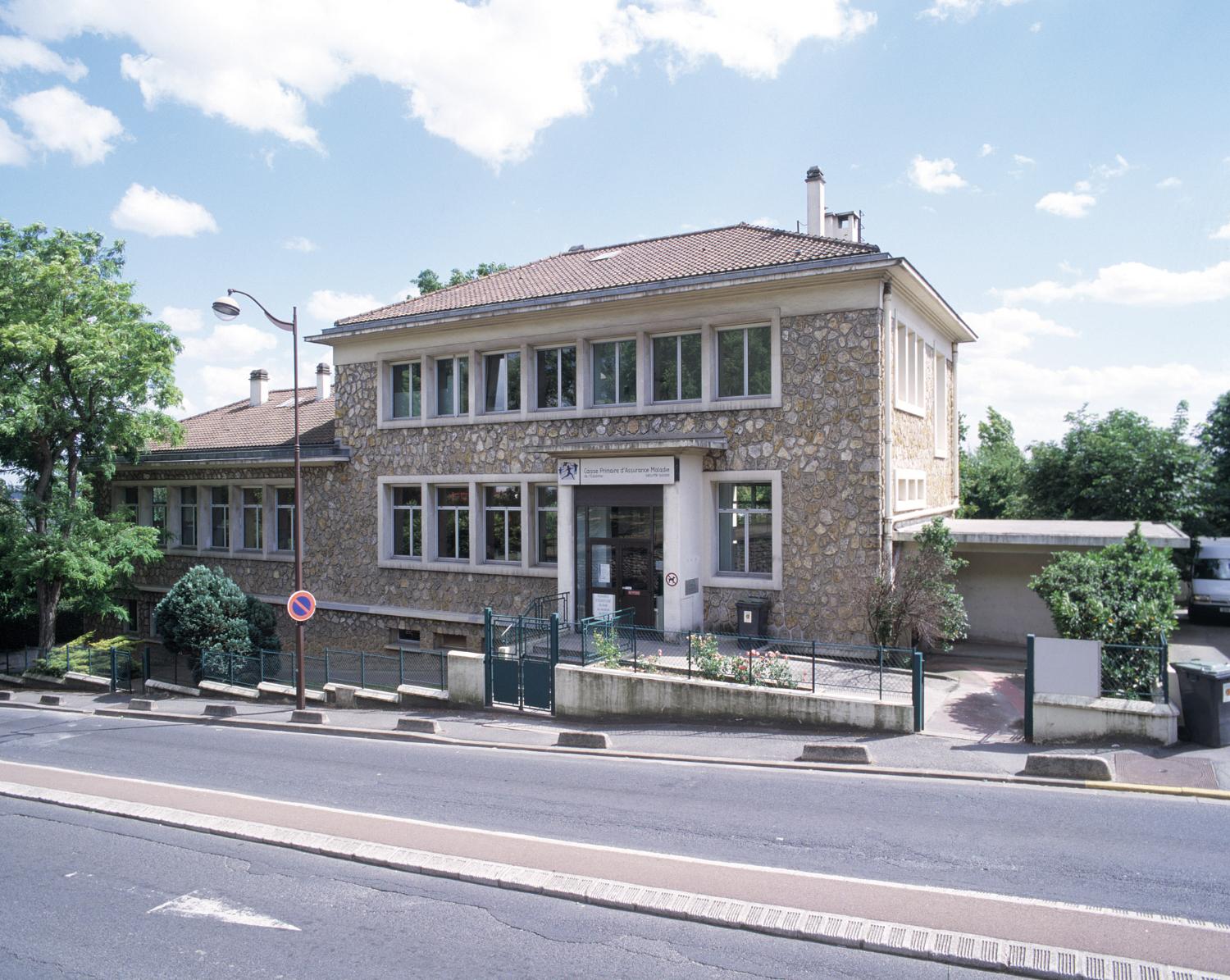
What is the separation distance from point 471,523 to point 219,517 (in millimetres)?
10811

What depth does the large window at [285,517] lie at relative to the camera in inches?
993

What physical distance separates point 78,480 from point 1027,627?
2805 centimetres

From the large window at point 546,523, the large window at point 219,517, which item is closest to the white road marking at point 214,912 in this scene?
the large window at point 546,523

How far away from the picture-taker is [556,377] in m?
20.3

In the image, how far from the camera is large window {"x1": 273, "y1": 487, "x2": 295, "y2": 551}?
25219mm

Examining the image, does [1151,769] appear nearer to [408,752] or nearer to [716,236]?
[408,752]

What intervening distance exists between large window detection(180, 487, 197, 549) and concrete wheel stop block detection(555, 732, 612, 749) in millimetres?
19451

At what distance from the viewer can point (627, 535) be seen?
18312 mm

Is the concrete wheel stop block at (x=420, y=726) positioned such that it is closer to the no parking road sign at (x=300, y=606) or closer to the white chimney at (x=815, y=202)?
the no parking road sign at (x=300, y=606)

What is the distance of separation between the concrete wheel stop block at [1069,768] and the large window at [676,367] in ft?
33.8

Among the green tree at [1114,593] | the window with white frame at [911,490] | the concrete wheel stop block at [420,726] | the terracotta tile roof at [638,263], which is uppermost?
the terracotta tile roof at [638,263]

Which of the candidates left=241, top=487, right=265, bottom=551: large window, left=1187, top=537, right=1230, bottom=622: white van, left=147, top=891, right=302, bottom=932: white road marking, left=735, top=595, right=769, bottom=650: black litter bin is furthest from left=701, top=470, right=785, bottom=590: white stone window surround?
left=241, top=487, right=265, bottom=551: large window

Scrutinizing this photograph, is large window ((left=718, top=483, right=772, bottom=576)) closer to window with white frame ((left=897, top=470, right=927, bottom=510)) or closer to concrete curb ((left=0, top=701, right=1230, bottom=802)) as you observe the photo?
window with white frame ((left=897, top=470, right=927, bottom=510))

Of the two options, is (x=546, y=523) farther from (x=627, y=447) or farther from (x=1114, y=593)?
(x=1114, y=593)
